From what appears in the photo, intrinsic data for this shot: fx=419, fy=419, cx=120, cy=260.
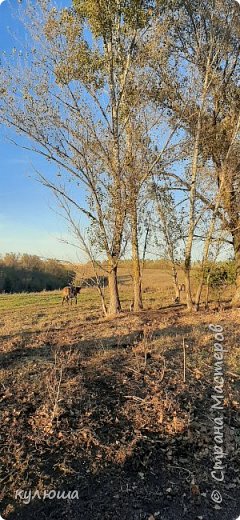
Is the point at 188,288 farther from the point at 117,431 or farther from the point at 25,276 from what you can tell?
the point at 25,276

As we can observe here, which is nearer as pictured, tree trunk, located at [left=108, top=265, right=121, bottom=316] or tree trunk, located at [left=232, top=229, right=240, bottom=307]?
tree trunk, located at [left=108, top=265, right=121, bottom=316]

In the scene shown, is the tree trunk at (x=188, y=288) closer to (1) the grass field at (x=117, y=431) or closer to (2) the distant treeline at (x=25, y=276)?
(1) the grass field at (x=117, y=431)

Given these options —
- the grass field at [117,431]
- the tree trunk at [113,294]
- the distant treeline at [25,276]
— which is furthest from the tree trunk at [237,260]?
the distant treeline at [25,276]

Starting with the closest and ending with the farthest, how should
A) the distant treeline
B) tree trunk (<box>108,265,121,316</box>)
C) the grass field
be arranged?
1. the grass field
2. tree trunk (<box>108,265,121,316</box>)
3. the distant treeline

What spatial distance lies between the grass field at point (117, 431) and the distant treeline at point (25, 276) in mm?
37860

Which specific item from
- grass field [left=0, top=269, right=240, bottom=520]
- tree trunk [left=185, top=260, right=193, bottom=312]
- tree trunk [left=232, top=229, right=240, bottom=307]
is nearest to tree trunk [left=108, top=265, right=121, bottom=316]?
tree trunk [left=185, top=260, right=193, bottom=312]

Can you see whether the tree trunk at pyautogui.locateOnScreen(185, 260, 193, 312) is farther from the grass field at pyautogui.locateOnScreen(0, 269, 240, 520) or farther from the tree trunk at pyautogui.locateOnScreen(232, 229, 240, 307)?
the grass field at pyautogui.locateOnScreen(0, 269, 240, 520)

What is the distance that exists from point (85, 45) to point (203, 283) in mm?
7014

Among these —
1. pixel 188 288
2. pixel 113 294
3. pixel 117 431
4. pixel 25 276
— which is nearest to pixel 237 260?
pixel 188 288

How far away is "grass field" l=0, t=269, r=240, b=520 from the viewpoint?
347 centimetres

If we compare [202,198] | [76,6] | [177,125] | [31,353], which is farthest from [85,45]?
[31,353]

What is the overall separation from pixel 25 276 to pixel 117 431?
42788mm

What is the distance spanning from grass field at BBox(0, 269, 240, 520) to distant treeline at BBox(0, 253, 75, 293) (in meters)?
37.9

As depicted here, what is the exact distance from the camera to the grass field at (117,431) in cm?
347
